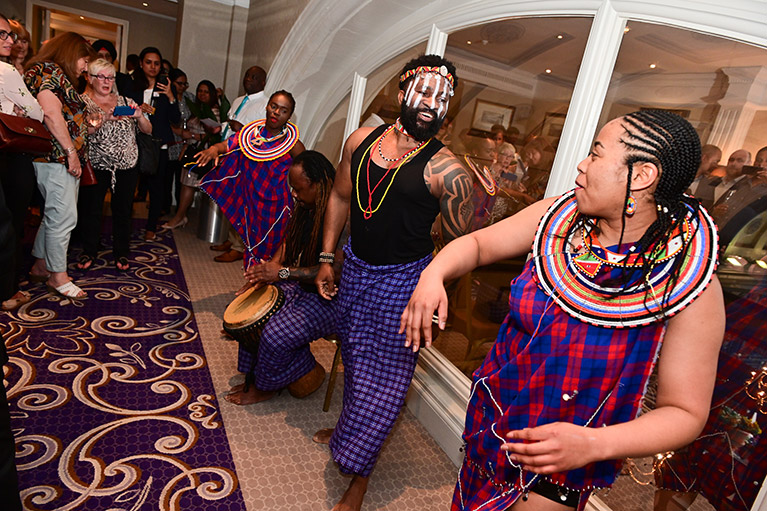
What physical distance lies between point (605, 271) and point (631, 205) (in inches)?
5.9

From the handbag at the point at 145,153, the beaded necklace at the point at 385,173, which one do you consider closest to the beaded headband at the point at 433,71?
the beaded necklace at the point at 385,173

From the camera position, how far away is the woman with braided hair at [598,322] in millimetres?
952

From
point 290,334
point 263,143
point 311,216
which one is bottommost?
point 290,334

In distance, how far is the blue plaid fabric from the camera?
3.47ft

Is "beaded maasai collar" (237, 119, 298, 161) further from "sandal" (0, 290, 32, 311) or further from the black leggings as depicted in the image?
the black leggings

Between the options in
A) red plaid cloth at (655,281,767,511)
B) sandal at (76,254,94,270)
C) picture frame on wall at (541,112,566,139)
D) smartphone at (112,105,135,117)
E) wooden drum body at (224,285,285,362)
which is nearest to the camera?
red plaid cloth at (655,281,767,511)

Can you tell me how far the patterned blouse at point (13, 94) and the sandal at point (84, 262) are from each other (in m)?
1.49

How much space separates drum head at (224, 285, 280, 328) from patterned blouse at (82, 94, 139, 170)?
1640 millimetres

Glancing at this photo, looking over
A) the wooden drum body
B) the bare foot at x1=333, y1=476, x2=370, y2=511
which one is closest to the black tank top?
the wooden drum body

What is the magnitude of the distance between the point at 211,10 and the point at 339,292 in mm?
5573

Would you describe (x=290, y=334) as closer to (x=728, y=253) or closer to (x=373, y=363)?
(x=373, y=363)

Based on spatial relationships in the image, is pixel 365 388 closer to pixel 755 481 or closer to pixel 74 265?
pixel 755 481

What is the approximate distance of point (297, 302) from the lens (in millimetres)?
2508

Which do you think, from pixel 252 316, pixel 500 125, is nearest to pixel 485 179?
pixel 500 125
